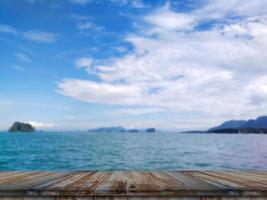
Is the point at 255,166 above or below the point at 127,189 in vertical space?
below

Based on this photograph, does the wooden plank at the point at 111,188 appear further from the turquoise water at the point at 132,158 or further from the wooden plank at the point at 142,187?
the turquoise water at the point at 132,158

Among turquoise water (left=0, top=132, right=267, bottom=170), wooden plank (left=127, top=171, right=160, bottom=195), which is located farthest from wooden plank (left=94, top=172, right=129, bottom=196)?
turquoise water (left=0, top=132, right=267, bottom=170)

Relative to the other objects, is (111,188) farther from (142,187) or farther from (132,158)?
(132,158)

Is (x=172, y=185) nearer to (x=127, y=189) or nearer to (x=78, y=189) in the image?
(x=127, y=189)

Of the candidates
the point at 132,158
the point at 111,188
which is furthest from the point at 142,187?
the point at 132,158

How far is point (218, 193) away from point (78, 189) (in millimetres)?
2073

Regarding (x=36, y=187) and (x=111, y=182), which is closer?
(x=36, y=187)

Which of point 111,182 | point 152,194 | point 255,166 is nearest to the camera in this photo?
point 152,194

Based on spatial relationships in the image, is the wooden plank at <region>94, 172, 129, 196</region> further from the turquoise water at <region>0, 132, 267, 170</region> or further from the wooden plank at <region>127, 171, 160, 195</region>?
the turquoise water at <region>0, 132, 267, 170</region>

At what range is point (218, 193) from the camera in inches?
180

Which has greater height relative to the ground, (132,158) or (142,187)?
(142,187)

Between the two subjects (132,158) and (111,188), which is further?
(132,158)

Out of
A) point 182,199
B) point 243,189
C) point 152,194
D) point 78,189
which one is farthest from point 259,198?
point 78,189

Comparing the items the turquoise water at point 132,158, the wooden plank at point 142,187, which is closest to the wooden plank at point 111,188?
the wooden plank at point 142,187
